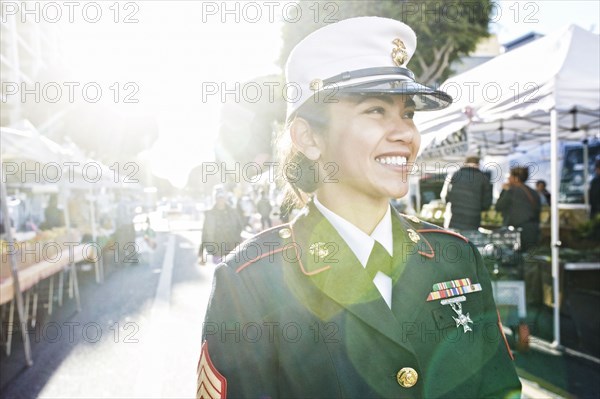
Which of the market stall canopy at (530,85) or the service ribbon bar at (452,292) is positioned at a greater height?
the market stall canopy at (530,85)

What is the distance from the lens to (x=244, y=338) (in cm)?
133

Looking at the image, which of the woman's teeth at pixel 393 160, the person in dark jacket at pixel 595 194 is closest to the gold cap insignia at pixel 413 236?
the woman's teeth at pixel 393 160

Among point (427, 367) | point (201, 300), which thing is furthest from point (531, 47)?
point (201, 300)

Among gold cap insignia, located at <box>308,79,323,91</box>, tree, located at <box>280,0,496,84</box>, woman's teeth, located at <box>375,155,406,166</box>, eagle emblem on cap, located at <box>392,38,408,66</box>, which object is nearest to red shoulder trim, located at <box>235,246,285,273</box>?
woman's teeth, located at <box>375,155,406,166</box>

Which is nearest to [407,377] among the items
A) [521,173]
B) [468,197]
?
[468,197]

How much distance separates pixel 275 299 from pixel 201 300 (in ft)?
21.2

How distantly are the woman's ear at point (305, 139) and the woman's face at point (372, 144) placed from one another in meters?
0.07

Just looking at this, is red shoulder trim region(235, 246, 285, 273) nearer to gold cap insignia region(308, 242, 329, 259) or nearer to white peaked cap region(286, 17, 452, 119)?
gold cap insignia region(308, 242, 329, 259)

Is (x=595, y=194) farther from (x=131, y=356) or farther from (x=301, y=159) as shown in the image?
(x=301, y=159)

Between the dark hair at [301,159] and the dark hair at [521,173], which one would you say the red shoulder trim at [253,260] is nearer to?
the dark hair at [301,159]

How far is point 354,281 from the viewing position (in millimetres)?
1427

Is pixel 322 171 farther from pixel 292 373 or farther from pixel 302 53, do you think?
pixel 292 373

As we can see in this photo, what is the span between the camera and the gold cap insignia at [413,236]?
1.64m

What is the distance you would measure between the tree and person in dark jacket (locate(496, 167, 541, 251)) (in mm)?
9122
